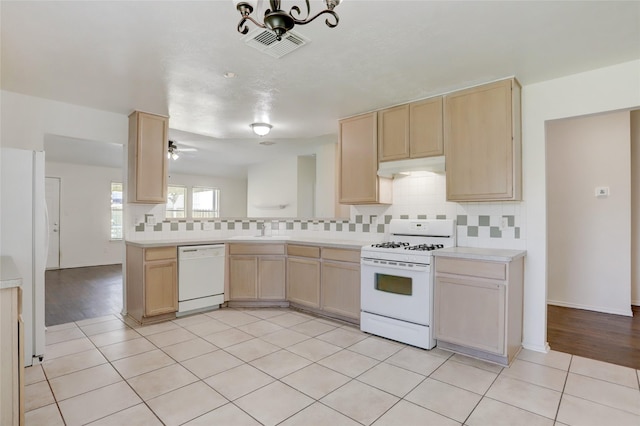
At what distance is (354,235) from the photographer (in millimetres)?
4211

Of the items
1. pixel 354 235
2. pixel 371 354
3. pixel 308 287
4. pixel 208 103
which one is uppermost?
pixel 208 103

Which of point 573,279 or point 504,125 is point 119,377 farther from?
point 573,279

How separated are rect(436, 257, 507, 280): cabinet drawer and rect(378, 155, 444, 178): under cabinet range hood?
888mm

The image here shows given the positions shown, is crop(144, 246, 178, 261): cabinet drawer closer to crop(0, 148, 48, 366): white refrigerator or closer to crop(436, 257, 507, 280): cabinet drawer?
crop(0, 148, 48, 366): white refrigerator

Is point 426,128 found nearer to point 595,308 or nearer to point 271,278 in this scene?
point 271,278

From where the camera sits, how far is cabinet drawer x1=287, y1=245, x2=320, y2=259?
3865 mm

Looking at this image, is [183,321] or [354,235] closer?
[183,321]

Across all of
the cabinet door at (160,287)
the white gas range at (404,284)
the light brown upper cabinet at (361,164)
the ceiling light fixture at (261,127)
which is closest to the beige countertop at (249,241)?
the cabinet door at (160,287)

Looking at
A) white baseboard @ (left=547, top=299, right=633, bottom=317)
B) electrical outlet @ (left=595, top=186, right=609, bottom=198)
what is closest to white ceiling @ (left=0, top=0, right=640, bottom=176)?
electrical outlet @ (left=595, top=186, right=609, bottom=198)

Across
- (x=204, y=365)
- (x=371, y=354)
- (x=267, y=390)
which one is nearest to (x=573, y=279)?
(x=371, y=354)

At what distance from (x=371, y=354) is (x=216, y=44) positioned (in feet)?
8.63

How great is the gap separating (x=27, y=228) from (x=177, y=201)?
266 inches

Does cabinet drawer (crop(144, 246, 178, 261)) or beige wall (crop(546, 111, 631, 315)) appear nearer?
cabinet drawer (crop(144, 246, 178, 261))

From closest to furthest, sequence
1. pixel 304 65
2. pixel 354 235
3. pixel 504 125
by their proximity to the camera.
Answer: pixel 304 65 → pixel 504 125 → pixel 354 235
